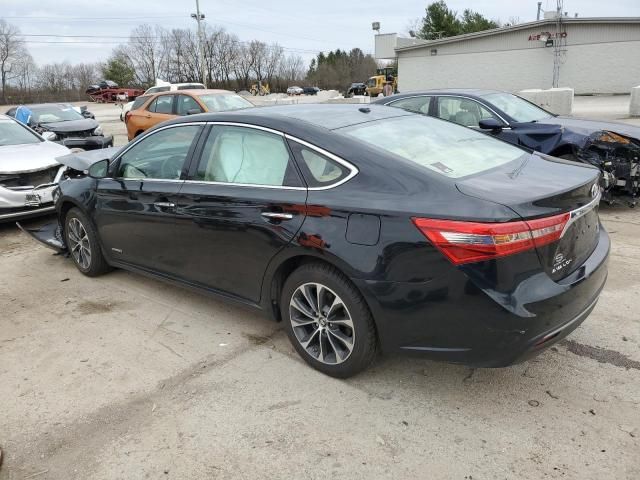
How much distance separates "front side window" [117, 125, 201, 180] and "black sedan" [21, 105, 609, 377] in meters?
0.02

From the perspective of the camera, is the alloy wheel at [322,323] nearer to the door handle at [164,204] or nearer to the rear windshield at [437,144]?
the rear windshield at [437,144]

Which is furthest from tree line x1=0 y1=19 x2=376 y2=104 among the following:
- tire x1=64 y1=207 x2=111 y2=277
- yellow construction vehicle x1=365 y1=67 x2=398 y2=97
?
tire x1=64 y1=207 x2=111 y2=277

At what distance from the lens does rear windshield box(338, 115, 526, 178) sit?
3.13m

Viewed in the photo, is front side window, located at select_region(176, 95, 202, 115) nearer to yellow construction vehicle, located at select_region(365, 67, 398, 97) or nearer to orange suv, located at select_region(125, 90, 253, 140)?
orange suv, located at select_region(125, 90, 253, 140)

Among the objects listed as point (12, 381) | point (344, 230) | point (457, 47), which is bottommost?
point (12, 381)

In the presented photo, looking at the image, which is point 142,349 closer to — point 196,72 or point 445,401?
point 445,401

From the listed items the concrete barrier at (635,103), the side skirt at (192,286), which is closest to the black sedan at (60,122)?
the side skirt at (192,286)

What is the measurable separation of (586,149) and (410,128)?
3932 millimetres

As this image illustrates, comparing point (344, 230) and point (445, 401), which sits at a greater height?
point (344, 230)

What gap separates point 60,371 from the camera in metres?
3.56

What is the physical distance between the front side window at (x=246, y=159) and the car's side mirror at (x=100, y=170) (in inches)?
51.2

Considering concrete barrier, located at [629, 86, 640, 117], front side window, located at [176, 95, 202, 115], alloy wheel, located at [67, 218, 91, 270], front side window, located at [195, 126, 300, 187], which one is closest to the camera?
front side window, located at [195, 126, 300, 187]

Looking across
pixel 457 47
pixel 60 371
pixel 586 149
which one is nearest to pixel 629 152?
pixel 586 149

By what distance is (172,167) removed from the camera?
13.4ft
